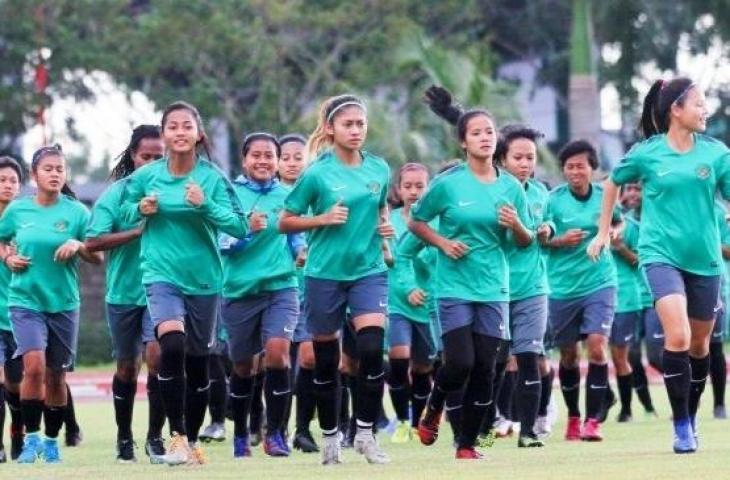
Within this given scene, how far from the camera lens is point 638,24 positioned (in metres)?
41.6

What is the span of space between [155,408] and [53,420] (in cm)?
169

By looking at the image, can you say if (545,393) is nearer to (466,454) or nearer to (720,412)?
(720,412)

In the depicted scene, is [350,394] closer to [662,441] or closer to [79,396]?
[662,441]

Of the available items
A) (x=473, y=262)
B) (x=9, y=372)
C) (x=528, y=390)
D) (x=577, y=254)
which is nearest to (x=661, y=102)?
(x=473, y=262)

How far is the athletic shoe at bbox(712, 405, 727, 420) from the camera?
1847 cm

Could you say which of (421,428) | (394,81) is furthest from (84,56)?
(421,428)

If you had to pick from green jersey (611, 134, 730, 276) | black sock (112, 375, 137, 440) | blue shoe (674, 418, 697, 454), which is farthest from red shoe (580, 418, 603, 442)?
black sock (112, 375, 137, 440)

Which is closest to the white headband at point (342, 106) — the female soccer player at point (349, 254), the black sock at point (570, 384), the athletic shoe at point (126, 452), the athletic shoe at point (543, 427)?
the female soccer player at point (349, 254)

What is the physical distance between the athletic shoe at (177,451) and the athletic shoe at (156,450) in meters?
0.34

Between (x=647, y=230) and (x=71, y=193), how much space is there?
4.46 m

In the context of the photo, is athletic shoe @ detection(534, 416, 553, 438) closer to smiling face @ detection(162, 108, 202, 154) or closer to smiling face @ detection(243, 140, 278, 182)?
smiling face @ detection(243, 140, 278, 182)

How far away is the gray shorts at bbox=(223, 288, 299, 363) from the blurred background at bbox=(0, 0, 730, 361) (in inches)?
812

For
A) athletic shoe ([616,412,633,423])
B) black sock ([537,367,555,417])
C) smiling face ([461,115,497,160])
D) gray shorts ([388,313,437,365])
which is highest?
smiling face ([461,115,497,160])

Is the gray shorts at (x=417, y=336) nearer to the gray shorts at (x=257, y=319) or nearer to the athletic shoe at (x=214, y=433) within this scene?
the athletic shoe at (x=214, y=433)
